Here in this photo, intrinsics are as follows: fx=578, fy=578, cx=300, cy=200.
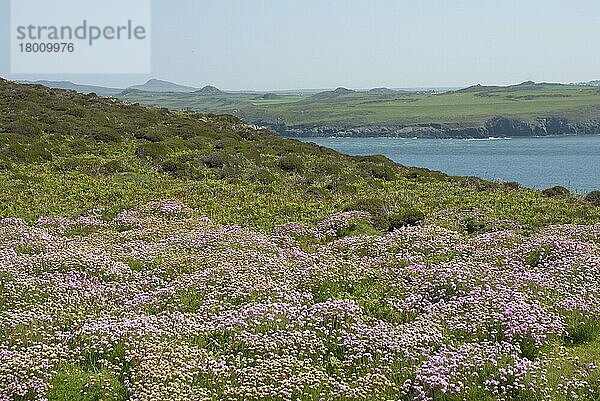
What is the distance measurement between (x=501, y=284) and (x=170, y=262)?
7974 millimetres

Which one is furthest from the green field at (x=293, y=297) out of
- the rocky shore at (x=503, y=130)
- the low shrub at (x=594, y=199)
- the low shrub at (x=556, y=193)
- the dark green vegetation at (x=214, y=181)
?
the rocky shore at (x=503, y=130)

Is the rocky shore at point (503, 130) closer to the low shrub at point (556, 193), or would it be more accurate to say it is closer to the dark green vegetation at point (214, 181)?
the dark green vegetation at point (214, 181)

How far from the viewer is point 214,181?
30516mm

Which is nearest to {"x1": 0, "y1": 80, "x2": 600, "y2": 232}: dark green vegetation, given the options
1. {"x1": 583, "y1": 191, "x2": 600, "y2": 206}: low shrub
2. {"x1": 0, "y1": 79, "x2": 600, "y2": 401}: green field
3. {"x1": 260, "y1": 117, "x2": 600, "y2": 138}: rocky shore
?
{"x1": 0, "y1": 79, "x2": 600, "y2": 401}: green field

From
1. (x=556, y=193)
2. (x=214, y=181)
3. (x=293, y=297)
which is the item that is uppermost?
(x=214, y=181)

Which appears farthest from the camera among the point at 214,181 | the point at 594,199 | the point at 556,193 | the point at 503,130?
the point at 503,130

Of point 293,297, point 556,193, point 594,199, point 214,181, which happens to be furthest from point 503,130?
point 293,297

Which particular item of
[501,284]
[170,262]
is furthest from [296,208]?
[501,284]

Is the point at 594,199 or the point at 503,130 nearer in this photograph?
the point at 594,199

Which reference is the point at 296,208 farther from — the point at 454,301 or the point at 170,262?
the point at 454,301

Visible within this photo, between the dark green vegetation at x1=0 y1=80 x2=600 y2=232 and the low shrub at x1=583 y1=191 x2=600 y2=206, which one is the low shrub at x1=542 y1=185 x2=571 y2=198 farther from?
the low shrub at x1=583 y1=191 x2=600 y2=206

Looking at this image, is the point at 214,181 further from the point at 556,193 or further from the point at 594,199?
the point at 594,199

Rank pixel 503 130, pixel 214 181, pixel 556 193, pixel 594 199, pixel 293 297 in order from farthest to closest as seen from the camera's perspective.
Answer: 1. pixel 503 130
2. pixel 214 181
3. pixel 556 193
4. pixel 594 199
5. pixel 293 297

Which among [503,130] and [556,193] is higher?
[556,193]
